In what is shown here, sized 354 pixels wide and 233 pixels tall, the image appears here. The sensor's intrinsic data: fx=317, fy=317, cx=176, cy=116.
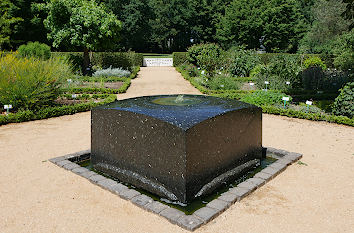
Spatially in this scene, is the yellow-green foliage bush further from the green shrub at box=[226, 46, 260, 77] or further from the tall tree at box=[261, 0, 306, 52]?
the tall tree at box=[261, 0, 306, 52]

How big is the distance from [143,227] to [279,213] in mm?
1512

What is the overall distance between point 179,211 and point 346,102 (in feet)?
21.4

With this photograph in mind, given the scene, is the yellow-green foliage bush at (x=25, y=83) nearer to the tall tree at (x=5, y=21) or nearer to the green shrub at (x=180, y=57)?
the tall tree at (x=5, y=21)

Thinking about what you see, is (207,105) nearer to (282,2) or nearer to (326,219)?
(326,219)

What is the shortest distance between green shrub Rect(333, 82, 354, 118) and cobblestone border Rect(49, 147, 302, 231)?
3.63 m

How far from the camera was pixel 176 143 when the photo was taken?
3627 millimetres

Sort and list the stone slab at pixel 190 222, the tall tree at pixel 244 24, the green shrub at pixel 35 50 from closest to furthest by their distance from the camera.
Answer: the stone slab at pixel 190 222 < the green shrub at pixel 35 50 < the tall tree at pixel 244 24

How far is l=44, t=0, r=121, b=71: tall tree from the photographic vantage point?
16.3 metres

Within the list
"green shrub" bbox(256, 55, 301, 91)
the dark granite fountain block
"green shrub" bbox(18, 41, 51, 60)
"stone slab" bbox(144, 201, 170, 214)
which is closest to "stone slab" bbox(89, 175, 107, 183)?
the dark granite fountain block

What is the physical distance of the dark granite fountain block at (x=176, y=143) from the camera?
12.1 ft

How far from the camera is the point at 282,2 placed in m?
31.3

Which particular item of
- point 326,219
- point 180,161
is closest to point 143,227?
point 180,161

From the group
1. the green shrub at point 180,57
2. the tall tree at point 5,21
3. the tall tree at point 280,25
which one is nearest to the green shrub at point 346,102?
the green shrub at point 180,57

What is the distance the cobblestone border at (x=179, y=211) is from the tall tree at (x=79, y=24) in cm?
1243
